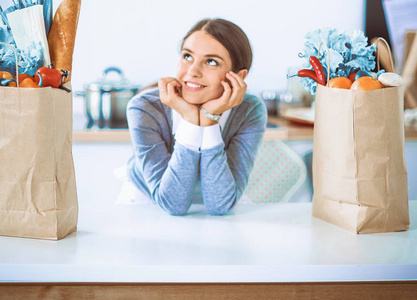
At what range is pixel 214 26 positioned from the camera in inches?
47.9

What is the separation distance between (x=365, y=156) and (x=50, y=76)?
1.92 feet

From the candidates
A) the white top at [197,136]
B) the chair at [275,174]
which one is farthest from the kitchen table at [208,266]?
the chair at [275,174]

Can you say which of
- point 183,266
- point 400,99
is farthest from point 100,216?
point 400,99

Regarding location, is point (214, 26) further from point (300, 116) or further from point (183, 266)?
point (300, 116)

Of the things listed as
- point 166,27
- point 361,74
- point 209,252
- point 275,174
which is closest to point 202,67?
point 361,74

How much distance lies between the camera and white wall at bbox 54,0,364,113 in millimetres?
2756

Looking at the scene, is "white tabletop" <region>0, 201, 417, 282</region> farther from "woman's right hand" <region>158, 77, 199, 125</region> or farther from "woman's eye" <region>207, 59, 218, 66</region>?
"woman's eye" <region>207, 59, 218, 66</region>

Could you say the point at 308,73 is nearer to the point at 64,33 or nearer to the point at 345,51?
the point at 345,51

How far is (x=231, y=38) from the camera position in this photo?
1.22 meters

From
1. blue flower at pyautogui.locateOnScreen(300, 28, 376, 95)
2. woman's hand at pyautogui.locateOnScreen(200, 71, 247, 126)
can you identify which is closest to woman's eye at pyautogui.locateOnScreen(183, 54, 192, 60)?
woman's hand at pyautogui.locateOnScreen(200, 71, 247, 126)

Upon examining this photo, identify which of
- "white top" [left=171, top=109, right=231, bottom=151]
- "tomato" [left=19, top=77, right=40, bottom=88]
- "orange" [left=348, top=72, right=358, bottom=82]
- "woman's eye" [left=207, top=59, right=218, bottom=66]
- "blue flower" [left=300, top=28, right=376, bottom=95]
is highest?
"blue flower" [left=300, top=28, right=376, bottom=95]

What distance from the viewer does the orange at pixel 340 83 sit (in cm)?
93

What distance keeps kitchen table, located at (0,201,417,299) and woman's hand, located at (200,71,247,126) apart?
30 centimetres

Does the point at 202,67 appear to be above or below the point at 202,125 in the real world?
above
